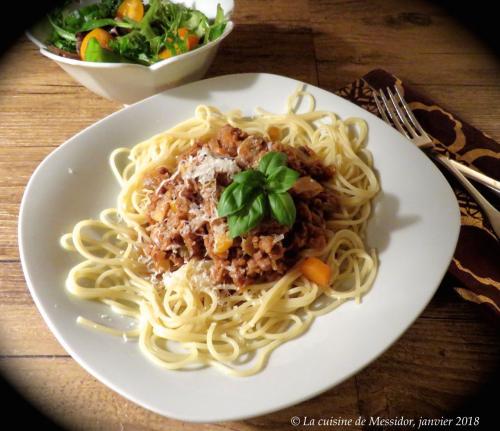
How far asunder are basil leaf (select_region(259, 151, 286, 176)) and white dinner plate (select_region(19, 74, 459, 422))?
845mm

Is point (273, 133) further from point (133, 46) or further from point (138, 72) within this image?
point (133, 46)

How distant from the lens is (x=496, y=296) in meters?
2.92

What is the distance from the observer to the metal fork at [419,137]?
3340 millimetres

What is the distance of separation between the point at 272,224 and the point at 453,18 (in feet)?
13.4

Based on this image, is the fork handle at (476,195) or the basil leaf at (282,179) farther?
the fork handle at (476,195)

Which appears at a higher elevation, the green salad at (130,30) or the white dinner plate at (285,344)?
the green salad at (130,30)

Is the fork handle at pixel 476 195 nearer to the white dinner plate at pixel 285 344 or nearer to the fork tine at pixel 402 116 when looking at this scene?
the fork tine at pixel 402 116

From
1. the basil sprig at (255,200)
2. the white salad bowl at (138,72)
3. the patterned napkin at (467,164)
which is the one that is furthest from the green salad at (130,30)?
the basil sprig at (255,200)

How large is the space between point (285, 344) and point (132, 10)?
3.32 meters

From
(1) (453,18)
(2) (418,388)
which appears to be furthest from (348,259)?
(1) (453,18)

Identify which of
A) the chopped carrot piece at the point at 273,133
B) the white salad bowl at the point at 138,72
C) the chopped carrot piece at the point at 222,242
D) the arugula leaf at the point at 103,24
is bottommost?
the chopped carrot piece at the point at 222,242

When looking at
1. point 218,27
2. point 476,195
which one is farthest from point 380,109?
point 218,27

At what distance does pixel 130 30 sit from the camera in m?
4.21

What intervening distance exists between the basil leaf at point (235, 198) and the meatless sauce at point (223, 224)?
19 cm
